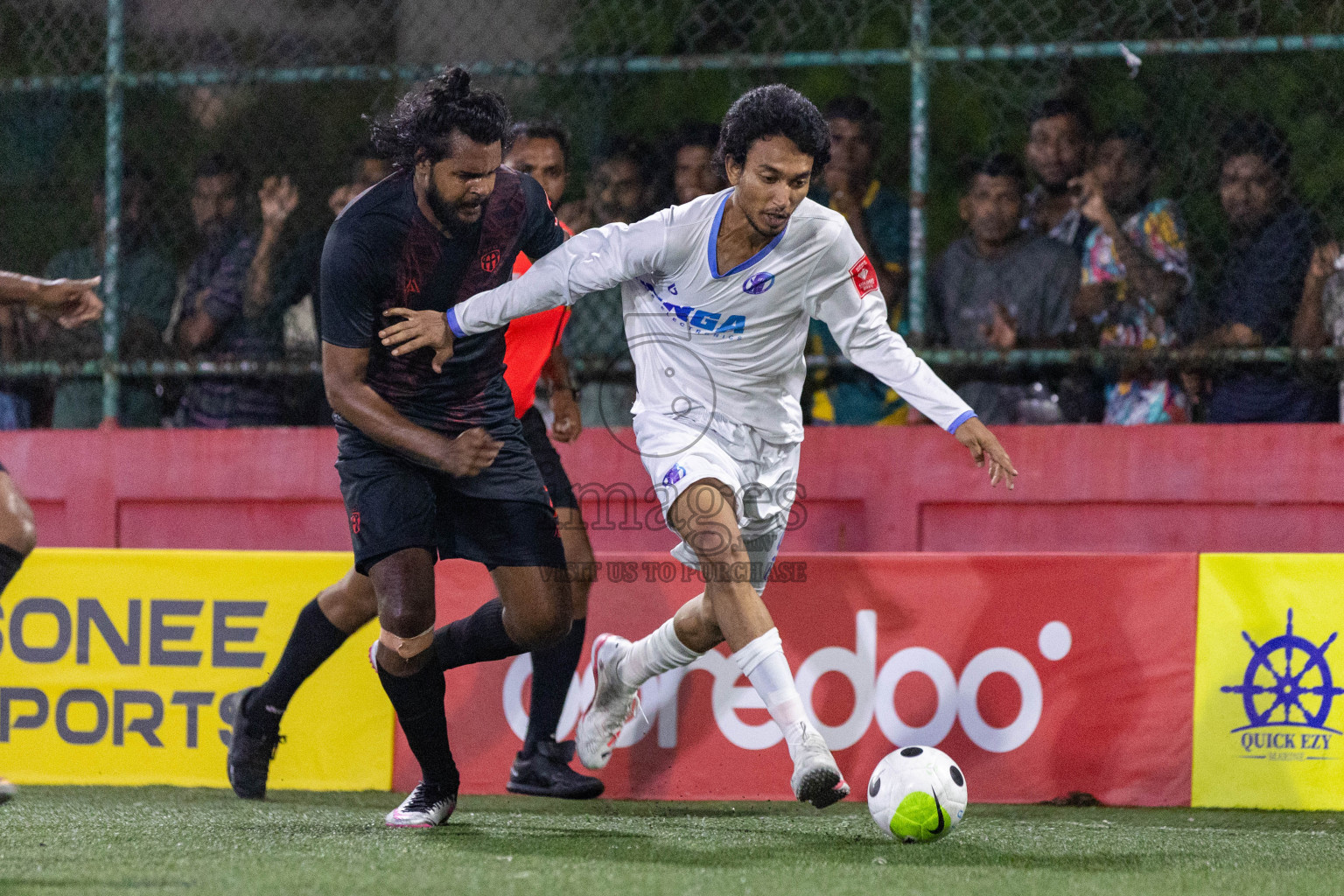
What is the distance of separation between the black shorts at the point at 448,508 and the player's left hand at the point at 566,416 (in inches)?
16.2

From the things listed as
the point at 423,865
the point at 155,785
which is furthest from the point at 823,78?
the point at 423,865

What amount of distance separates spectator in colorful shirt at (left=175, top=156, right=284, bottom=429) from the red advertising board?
1.88 meters

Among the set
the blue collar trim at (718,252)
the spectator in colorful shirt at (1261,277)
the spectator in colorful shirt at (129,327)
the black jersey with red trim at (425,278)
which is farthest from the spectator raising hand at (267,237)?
the spectator in colorful shirt at (1261,277)

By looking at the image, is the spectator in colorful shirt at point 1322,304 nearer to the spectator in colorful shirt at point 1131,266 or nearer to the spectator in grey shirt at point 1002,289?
the spectator in colorful shirt at point 1131,266

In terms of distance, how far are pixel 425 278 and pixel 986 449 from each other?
1609mm

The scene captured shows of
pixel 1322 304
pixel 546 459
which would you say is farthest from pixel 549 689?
pixel 1322 304

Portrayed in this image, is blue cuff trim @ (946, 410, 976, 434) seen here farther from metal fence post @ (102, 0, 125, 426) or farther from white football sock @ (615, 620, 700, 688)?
metal fence post @ (102, 0, 125, 426)

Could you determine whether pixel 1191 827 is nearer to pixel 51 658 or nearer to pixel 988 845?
pixel 988 845

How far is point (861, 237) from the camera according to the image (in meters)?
6.19

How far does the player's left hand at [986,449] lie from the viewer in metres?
4.14

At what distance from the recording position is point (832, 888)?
337 centimetres

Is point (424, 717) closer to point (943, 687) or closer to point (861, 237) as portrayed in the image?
point (943, 687)

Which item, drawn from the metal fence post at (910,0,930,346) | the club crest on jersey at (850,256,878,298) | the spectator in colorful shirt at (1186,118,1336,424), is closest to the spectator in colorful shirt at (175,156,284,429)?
the metal fence post at (910,0,930,346)

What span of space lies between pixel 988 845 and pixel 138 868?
2090mm
